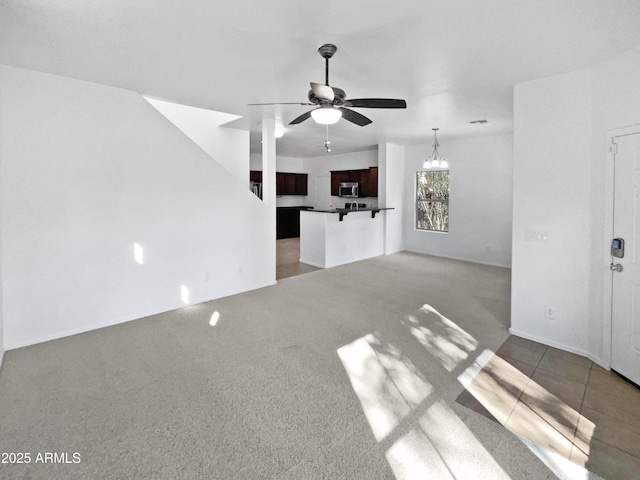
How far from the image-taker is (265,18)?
228 centimetres

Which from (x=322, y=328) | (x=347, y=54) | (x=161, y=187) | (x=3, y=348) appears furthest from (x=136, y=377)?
(x=347, y=54)

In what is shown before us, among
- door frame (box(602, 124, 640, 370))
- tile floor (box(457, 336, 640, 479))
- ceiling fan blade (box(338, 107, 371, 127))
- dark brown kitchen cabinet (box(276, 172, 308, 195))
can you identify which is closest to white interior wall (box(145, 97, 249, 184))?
ceiling fan blade (box(338, 107, 371, 127))

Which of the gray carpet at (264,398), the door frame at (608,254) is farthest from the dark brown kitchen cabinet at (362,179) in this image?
the door frame at (608,254)

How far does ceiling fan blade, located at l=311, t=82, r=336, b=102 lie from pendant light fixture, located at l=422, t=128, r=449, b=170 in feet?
Answer: 12.9

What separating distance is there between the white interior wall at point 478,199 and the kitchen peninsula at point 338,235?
1.47 meters

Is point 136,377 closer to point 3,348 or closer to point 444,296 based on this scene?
point 3,348

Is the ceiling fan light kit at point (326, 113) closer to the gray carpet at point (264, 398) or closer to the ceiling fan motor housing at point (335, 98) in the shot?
the ceiling fan motor housing at point (335, 98)

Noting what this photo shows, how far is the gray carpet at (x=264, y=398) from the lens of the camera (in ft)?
5.90

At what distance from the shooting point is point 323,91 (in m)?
2.52

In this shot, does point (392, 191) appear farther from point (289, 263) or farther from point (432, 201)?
point (289, 263)

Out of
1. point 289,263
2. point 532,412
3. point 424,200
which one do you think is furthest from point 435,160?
point 532,412

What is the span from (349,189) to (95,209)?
672cm

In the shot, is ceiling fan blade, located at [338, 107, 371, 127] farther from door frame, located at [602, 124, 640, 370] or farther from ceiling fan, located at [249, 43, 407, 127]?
door frame, located at [602, 124, 640, 370]

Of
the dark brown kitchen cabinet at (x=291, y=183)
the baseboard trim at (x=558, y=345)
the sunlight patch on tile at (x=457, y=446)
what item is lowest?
the sunlight patch on tile at (x=457, y=446)
